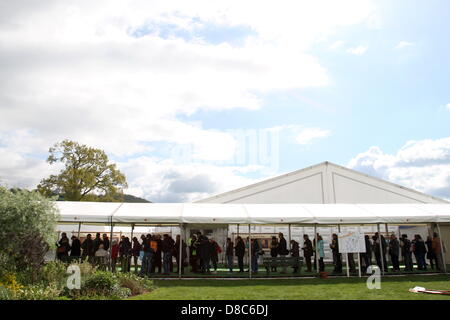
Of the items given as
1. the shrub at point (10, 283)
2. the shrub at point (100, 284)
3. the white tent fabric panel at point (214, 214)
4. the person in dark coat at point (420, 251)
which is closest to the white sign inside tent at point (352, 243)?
the white tent fabric panel at point (214, 214)

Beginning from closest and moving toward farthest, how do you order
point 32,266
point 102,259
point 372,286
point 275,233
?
point 32,266
point 372,286
point 102,259
point 275,233

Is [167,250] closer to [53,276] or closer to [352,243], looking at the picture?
[53,276]

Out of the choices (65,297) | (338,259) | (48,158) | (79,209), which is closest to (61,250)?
(79,209)

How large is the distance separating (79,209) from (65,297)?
6.70 metres

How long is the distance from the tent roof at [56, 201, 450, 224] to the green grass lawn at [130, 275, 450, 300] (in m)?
2.20

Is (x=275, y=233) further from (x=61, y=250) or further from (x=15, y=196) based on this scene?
(x=15, y=196)

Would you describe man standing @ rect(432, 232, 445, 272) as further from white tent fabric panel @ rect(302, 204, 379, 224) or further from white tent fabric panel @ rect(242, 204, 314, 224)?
white tent fabric panel @ rect(242, 204, 314, 224)

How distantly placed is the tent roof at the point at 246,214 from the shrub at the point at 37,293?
5068mm

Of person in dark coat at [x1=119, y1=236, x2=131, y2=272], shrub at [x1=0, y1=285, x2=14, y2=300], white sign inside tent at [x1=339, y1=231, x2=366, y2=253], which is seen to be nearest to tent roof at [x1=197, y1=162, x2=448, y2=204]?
person in dark coat at [x1=119, y1=236, x2=131, y2=272]

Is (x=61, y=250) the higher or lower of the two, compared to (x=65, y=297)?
higher

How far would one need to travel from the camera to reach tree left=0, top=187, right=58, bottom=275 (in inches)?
375

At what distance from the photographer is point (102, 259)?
14.3 metres

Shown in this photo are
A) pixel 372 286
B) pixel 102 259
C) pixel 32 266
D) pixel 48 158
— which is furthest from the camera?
pixel 48 158

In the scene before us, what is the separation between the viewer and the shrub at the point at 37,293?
790 centimetres
